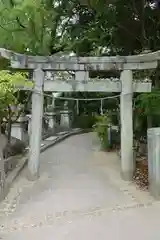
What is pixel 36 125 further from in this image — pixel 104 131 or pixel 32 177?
pixel 104 131

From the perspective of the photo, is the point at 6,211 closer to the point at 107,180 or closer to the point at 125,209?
the point at 125,209

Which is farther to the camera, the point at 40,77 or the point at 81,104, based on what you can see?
the point at 81,104

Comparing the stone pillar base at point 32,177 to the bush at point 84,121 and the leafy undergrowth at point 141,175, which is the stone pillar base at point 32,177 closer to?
the leafy undergrowth at point 141,175

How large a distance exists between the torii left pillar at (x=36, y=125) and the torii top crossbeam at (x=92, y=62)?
27 centimetres

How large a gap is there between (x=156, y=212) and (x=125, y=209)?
→ 0.66m

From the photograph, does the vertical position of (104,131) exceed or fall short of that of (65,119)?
it falls short

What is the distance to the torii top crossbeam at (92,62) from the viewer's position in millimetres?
11273

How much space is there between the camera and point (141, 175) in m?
11.5

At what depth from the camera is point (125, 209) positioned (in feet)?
27.3

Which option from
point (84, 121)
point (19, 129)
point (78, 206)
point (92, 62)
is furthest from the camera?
point (84, 121)

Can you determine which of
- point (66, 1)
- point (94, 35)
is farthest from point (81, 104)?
point (66, 1)

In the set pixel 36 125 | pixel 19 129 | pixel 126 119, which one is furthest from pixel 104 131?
pixel 36 125

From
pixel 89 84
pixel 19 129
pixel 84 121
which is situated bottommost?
pixel 84 121

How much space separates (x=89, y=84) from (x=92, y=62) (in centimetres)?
64
